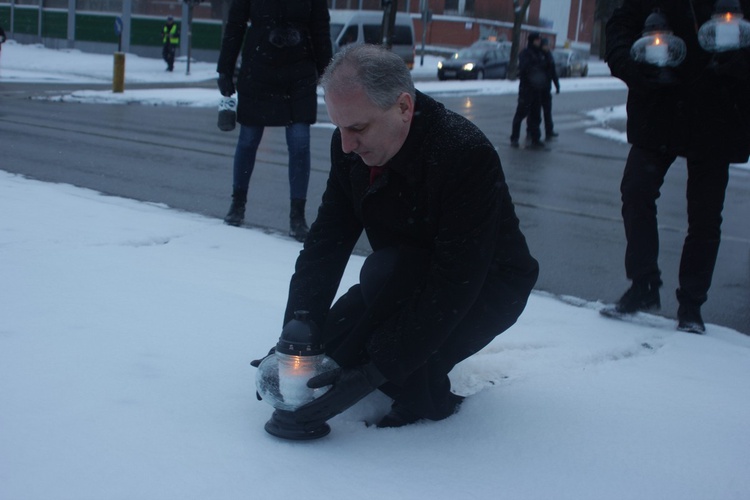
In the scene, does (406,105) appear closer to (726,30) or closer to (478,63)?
(726,30)

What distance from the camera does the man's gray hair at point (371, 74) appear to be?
2.12 m

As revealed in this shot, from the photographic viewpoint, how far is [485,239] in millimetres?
2248

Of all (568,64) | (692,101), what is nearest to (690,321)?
(692,101)

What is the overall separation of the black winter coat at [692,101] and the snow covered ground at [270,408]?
752 millimetres

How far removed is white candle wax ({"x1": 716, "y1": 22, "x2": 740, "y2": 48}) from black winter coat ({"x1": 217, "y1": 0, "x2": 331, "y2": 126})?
2259mm

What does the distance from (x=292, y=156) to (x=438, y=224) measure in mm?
A: 2769

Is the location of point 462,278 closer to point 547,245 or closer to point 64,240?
point 64,240

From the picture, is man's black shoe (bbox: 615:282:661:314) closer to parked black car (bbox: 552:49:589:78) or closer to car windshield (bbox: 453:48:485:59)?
car windshield (bbox: 453:48:485:59)

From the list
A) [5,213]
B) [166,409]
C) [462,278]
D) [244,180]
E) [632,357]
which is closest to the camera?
[462,278]

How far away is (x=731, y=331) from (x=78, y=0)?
38420 mm

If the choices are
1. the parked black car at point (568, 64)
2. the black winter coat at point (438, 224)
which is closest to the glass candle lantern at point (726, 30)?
the black winter coat at point (438, 224)

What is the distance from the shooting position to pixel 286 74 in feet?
16.3

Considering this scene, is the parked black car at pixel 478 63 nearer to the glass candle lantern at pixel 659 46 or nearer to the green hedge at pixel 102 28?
the green hedge at pixel 102 28

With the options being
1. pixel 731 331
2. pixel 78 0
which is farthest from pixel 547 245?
pixel 78 0
